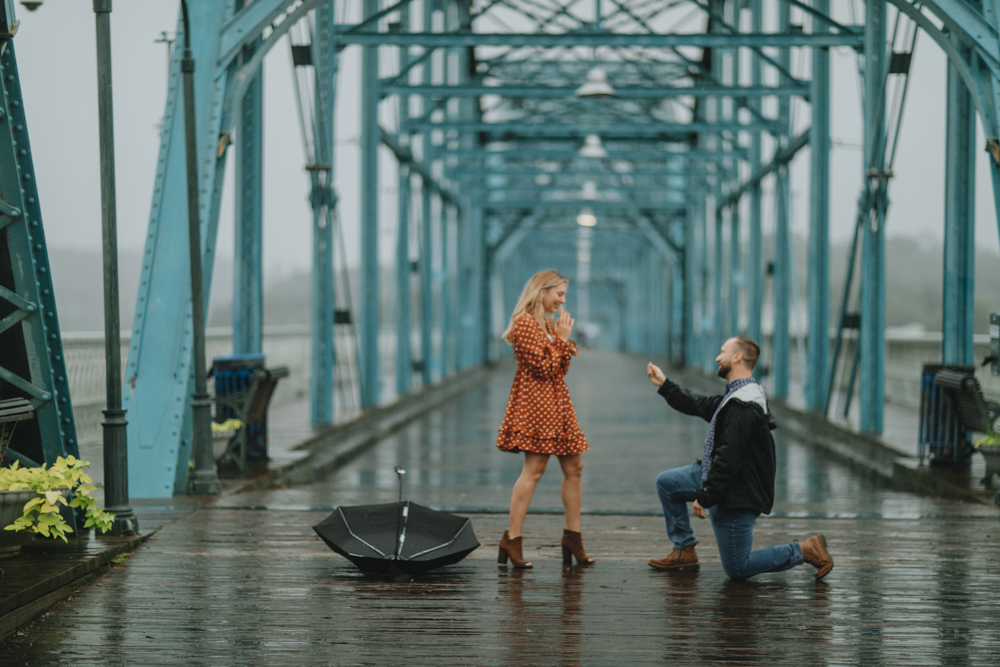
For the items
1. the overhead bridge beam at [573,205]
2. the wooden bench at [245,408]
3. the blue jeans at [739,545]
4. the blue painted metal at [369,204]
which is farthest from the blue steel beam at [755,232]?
the blue jeans at [739,545]

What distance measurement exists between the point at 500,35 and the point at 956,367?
6905mm

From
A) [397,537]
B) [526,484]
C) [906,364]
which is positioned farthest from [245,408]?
[906,364]

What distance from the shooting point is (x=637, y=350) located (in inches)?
2714

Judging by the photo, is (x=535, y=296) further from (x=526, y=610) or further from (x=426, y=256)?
(x=426, y=256)

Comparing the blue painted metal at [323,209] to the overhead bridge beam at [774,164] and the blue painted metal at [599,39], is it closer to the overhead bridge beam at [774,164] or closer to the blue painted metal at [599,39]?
the blue painted metal at [599,39]

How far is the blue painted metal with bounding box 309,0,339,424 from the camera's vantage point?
44.7 feet

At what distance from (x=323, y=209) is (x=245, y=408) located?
4.55 meters

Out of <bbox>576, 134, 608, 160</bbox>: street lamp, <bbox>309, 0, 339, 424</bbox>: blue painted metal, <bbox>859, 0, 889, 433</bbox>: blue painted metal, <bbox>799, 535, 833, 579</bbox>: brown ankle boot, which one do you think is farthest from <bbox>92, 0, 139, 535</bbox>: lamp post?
<bbox>576, 134, 608, 160</bbox>: street lamp

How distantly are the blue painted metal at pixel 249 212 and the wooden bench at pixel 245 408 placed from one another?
5.87ft

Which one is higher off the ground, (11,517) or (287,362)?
(287,362)

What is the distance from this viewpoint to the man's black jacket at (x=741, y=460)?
5484 millimetres

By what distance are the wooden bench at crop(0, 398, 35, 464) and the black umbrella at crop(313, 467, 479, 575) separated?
1570 mm

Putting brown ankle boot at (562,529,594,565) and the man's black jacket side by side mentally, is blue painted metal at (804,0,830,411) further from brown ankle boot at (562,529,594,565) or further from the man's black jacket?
the man's black jacket

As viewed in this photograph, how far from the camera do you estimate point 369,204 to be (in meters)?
16.5
